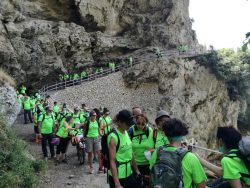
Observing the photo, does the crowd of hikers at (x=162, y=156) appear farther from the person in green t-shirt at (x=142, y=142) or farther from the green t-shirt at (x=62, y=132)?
the green t-shirt at (x=62, y=132)

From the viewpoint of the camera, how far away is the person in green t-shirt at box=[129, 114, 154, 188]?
17.3ft

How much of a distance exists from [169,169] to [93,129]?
6528mm

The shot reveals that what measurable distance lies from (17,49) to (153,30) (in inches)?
546

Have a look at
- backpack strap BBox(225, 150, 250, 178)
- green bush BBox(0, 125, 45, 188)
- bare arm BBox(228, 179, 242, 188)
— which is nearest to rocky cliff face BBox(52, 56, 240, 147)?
green bush BBox(0, 125, 45, 188)

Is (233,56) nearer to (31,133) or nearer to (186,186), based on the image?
(31,133)

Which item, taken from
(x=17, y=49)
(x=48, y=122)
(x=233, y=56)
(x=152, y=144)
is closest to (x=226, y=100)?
(x=233, y=56)

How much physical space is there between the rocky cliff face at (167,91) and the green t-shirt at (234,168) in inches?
864

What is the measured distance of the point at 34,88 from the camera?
25531 millimetres

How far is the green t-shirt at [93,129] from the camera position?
9867 millimetres

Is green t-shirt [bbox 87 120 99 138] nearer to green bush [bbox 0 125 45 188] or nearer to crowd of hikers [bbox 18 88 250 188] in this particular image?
green bush [bbox 0 125 45 188]

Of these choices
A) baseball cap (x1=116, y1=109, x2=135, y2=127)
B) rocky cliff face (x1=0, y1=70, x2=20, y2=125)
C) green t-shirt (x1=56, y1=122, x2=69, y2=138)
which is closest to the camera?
baseball cap (x1=116, y1=109, x2=135, y2=127)

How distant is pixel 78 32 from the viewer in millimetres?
27266

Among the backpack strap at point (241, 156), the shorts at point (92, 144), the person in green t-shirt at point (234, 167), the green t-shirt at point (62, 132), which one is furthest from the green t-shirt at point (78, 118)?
the backpack strap at point (241, 156)

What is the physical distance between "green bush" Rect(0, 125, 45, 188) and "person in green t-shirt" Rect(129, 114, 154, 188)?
2.92 meters
